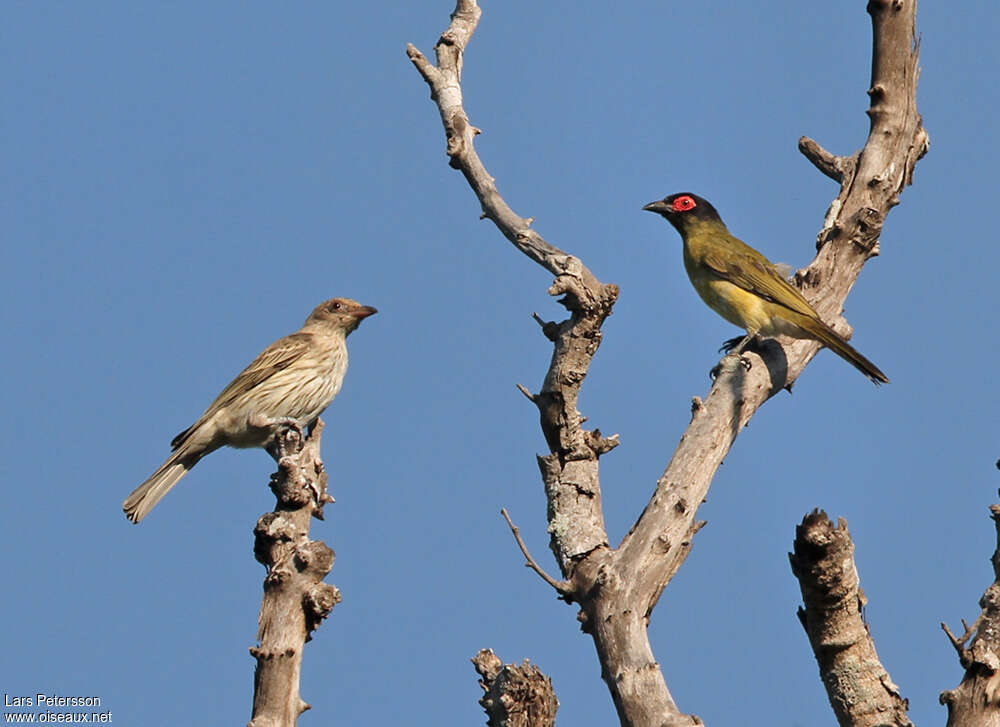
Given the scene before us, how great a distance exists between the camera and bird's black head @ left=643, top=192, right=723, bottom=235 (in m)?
11.3

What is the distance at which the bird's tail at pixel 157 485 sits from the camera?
8.73 meters

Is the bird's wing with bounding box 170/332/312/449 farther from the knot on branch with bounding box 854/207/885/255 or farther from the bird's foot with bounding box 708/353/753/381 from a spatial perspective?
the knot on branch with bounding box 854/207/885/255

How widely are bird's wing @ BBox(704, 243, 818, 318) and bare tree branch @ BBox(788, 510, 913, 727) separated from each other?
114 inches

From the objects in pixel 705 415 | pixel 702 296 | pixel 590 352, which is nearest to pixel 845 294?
pixel 702 296

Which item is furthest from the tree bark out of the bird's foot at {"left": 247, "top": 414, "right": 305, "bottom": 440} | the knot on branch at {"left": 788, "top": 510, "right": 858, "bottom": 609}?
the bird's foot at {"left": 247, "top": 414, "right": 305, "bottom": 440}

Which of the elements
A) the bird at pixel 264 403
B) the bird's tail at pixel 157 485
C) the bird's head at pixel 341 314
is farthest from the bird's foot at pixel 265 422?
the bird's head at pixel 341 314

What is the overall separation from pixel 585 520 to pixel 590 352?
3.28 ft

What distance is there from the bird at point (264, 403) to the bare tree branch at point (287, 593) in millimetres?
2585

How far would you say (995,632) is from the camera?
627 centimetres

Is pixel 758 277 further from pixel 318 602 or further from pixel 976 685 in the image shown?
pixel 318 602

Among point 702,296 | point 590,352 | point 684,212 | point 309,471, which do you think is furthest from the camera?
point 684,212

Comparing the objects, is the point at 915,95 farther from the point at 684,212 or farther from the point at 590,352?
the point at 590,352

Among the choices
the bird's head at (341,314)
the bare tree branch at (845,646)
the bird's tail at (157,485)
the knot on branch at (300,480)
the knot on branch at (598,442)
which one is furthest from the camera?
the bird's head at (341,314)

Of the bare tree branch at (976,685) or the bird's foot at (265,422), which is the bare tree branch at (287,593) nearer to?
the bird's foot at (265,422)
